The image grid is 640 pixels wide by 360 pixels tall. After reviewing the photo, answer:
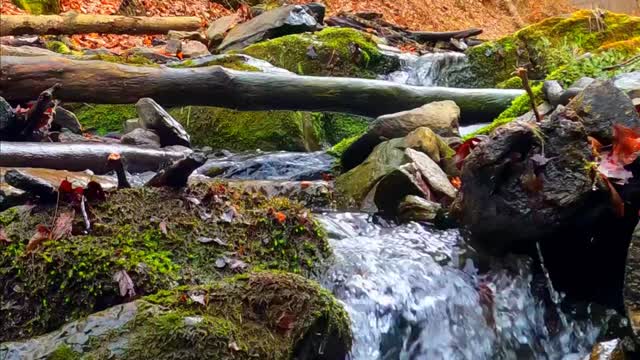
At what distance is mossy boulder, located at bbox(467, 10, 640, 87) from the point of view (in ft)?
30.5

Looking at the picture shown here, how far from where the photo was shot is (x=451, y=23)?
1903cm

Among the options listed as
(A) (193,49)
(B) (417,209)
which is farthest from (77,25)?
(B) (417,209)

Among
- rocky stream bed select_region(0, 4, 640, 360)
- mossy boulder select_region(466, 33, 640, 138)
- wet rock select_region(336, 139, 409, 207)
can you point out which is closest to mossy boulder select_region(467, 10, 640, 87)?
mossy boulder select_region(466, 33, 640, 138)

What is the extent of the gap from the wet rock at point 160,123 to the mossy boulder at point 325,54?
3.22 meters

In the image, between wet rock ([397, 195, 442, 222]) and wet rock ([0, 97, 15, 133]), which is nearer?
wet rock ([397, 195, 442, 222])

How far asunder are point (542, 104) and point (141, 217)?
10.7ft

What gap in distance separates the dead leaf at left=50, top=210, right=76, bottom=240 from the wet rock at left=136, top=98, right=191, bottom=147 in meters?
2.25

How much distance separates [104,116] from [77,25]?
216 cm

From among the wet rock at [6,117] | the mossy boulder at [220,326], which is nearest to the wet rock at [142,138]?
the wet rock at [6,117]

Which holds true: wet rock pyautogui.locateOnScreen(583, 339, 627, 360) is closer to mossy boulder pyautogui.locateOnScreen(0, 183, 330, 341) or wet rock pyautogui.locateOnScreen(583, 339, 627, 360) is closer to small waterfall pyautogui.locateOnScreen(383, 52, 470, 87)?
mossy boulder pyautogui.locateOnScreen(0, 183, 330, 341)

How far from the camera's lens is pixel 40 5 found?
11.6 meters

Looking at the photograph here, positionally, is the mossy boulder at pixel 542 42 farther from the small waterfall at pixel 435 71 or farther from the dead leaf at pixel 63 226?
the dead leaf at pixel 63 226

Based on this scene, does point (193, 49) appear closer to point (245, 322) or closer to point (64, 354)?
point (245, 322)

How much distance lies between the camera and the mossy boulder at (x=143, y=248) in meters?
2.82
